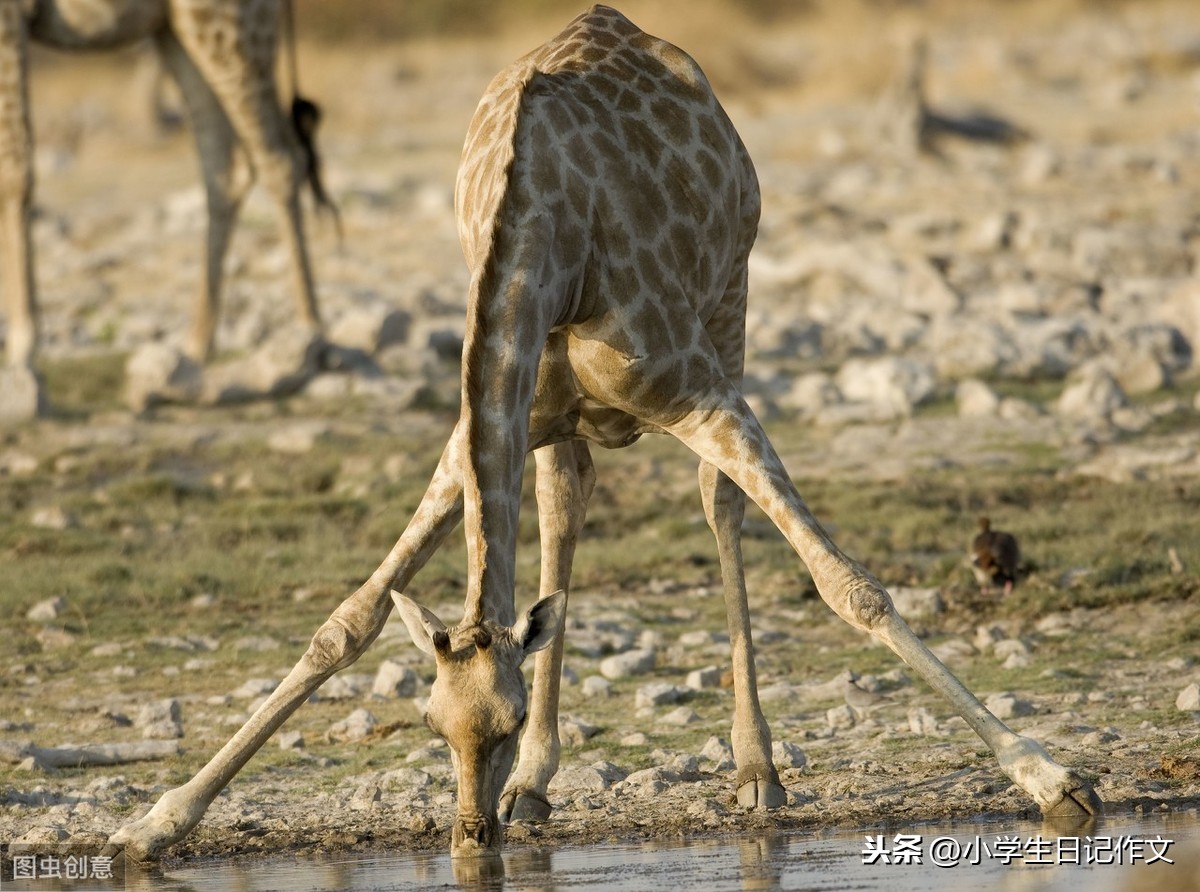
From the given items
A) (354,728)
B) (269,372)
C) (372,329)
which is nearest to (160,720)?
(354,728)

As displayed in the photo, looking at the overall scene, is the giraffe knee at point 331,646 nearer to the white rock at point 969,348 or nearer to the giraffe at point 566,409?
the giraffe at point 566,409

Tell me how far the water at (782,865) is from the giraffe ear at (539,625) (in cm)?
57

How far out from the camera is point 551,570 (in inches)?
262

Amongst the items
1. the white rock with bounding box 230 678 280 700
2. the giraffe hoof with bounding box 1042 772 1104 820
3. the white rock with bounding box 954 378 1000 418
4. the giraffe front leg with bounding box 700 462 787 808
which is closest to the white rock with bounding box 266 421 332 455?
the white rock with bounding box 954 378 1000 418

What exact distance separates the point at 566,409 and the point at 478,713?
1292 millimetres

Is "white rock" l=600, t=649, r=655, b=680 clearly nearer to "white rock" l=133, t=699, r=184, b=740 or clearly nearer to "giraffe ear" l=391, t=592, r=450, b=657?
"white rock" l=133, t=699, r=184, b=740

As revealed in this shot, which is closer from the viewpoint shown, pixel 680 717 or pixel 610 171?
pixel 610 171

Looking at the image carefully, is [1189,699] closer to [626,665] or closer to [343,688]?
[626,665]

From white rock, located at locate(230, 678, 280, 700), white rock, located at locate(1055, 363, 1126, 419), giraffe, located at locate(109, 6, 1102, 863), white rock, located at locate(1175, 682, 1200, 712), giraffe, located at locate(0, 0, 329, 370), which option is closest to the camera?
giraffe, located at locate(109, 6, 1102, 863)

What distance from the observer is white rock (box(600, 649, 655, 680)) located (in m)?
7.54

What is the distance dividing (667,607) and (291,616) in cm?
155

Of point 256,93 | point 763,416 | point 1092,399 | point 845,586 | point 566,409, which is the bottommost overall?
point 763,416

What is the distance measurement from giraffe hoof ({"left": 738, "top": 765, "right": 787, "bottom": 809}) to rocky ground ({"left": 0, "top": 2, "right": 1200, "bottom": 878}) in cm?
8

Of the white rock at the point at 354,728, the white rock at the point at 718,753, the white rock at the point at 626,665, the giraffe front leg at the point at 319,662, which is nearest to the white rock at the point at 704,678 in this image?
the white rock at the point at 626,665
